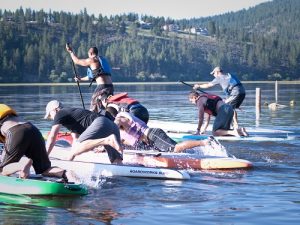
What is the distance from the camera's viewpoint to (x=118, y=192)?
36.2 feet

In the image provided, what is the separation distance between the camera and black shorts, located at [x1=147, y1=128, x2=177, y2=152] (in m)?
13.6

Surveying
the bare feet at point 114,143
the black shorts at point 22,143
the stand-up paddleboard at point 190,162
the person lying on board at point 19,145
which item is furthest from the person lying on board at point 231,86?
the black shorts at point 22,143

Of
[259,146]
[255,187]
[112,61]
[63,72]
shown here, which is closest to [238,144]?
[259,146]

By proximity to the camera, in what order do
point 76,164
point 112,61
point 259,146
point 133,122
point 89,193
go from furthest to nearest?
point 112,61 < point 259,146 < point 133,122 < point 76,164 < point 89,193

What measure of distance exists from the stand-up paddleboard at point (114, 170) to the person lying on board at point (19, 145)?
67.5 inches

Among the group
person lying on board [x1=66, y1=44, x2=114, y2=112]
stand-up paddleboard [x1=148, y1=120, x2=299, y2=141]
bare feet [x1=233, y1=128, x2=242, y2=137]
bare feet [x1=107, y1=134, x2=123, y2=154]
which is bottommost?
stand-up paddleboard [x1=148, y1=120, x2=299, y2=141]

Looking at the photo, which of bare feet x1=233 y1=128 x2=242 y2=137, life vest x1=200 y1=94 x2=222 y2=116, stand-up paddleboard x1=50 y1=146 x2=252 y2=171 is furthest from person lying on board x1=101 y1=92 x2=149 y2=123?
bare feet x1=233 y1=128 x2=242 y2=137

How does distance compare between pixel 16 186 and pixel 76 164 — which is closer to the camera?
pixel 16 186

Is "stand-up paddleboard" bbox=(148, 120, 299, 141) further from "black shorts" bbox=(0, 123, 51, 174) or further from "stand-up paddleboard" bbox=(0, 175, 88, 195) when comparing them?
"black shorts" bbox=(0, 123, 51, 174)

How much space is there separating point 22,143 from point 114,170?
115 inches

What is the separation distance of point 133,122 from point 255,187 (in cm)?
327

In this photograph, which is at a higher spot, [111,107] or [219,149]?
[111,107]

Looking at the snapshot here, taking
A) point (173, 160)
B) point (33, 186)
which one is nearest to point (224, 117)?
point (173, 160)

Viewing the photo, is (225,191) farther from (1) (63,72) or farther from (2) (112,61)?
(2) (112,61)
